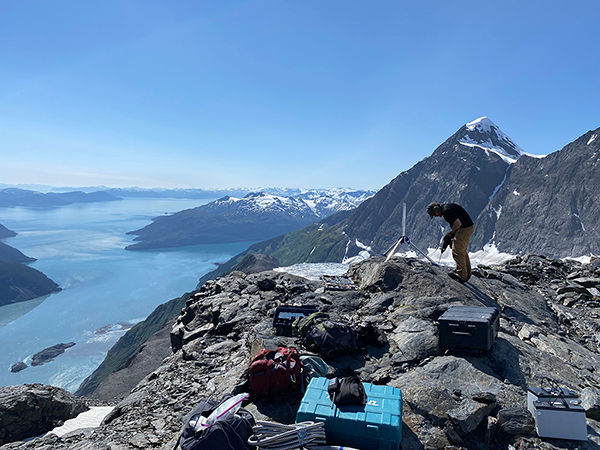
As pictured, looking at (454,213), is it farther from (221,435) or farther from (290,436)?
(221,435)

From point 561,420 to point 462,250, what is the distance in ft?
29.5

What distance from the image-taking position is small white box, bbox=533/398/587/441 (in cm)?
602

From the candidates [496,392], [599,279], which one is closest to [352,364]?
[496,392]

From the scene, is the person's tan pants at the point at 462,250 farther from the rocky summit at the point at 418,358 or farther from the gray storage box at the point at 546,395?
the gray storage box at the point at 546,395

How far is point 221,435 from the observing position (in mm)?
5406

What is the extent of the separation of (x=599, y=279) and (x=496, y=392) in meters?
16.6

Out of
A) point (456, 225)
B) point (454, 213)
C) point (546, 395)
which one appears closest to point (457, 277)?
point (456, 225)

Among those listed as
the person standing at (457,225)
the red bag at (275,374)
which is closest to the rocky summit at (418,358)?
the red bag at (275,374)

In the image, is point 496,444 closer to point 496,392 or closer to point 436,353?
point 496,392

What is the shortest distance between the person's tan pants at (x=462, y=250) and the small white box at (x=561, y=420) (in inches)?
313

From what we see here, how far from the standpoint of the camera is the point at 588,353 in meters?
10.9

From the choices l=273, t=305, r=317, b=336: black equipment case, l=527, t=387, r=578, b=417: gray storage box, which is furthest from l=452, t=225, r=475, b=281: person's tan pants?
l=527, t=387, r=578, b=417: gray storage box

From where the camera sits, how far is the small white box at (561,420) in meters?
6.02

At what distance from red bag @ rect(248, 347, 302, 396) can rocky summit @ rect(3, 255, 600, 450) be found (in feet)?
0.85
